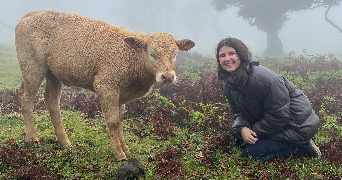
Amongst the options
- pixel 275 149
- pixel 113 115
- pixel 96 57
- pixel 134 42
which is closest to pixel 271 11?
pixel 275 149

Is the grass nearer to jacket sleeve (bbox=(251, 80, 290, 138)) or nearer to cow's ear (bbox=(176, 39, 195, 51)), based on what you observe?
jacket sleeve (bbox=(251, 80, 290, 138))

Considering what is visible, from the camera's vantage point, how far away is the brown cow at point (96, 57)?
4.59 meters

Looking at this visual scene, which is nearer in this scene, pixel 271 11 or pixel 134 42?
pixel 134 42

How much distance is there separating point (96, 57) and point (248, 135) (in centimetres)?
370

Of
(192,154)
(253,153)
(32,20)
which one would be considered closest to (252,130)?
(253,153)

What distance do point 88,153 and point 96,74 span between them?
6.32ft

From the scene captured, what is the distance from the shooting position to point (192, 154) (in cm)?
532

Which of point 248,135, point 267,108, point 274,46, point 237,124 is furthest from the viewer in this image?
point 274,46

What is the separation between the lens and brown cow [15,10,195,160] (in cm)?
459

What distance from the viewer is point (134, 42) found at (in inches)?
182

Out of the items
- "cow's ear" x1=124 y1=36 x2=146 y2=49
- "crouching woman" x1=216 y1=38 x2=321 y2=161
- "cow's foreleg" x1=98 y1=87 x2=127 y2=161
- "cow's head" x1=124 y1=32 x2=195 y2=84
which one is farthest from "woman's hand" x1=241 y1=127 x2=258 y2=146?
"cow's ear" x1=124 y1=36 x2=146 y2=49

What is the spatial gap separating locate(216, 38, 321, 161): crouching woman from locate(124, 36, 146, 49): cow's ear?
1.68 metres

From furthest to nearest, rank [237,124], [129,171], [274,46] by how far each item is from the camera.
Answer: [274,46] < [237,124] < [129,171]

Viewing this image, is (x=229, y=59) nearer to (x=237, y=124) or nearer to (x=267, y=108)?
(x=267, y=108)
